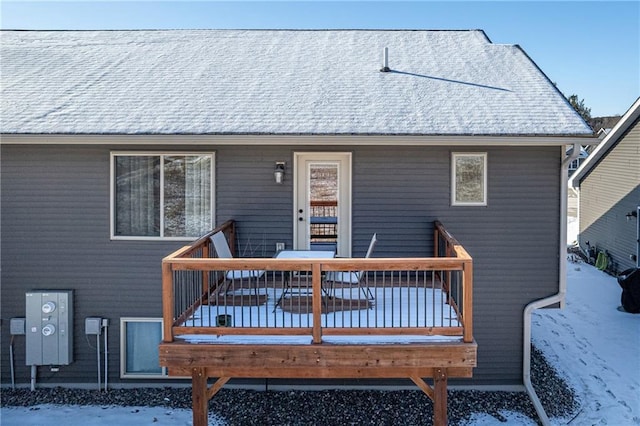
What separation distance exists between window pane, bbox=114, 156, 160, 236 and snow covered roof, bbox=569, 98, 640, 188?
12.3 meters

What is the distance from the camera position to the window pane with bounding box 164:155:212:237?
22.5 ft

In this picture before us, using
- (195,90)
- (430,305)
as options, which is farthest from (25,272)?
(430,305)

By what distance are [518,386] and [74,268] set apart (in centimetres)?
673

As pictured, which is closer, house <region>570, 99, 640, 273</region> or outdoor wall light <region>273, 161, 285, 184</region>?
outdoor wall light <region>273, 161, 285, 184</region>

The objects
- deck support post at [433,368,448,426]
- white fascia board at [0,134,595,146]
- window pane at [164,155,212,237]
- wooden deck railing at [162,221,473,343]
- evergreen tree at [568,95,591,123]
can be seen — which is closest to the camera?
wooden deck railing at [162,221,473,343]

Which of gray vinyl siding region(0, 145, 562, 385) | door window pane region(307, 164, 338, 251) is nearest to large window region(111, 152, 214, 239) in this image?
gray vinyl siding region(0, 145, 562, 385)

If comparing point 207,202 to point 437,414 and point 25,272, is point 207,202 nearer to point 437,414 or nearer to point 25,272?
point 25,272

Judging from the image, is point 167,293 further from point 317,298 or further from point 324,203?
point 324,203

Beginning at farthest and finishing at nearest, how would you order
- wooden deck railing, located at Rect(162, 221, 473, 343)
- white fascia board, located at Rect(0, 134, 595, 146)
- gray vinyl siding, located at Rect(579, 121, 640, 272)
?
gray vinyl siding, located at Rect(579, 121, 640, 272) < white fascia board, located at Rect(0, 134, 595, 146) < wooden deck railing, located at Rect(162, 221, 473, 343)

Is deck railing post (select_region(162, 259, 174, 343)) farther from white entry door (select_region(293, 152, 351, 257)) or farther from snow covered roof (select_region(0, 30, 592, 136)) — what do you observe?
white entry door (select_region(293, 152, 351, 257))

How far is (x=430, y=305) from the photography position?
553 cm

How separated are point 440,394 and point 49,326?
18.2 ft

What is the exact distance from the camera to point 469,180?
267 inches

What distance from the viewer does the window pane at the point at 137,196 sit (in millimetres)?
6836
